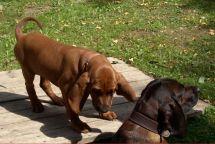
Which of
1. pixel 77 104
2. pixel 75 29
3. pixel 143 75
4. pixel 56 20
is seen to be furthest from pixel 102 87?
pixel 56 20

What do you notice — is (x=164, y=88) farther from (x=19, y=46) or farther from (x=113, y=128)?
(x=19, y=46)

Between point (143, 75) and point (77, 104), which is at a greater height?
point (77, 104)

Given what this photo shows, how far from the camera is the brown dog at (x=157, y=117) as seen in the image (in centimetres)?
405

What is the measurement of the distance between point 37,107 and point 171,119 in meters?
2.12

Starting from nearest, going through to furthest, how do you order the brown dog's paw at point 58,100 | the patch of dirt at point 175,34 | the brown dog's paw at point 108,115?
the brown dog's paw at point 108,115, the brown dog's paw at point 58,100, the patch of dirt at point 175,34

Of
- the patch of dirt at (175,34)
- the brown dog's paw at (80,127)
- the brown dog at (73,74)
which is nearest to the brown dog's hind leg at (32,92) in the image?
the brown dog at (73,74)

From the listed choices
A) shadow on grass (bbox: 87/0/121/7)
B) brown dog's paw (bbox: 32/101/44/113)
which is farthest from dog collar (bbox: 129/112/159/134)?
shadow on grass (bbox: 87/0/121/7)

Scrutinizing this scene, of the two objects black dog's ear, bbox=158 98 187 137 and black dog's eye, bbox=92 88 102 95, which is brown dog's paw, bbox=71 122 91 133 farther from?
black dog's ear, bbox=158 98 187 137

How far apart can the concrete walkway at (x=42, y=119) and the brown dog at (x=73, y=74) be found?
11cm

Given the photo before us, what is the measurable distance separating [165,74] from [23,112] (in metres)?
2.13

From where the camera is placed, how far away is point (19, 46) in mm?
5691

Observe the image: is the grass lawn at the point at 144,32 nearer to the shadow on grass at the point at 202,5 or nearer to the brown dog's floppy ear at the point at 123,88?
the shadow on grass at the point at 202,5

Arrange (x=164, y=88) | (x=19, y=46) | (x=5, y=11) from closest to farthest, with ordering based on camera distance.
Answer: (x=164, y=88) → (x=19, y=46) → (x=5, y=11)

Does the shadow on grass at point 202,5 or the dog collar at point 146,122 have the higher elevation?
the dog collar at point 146,122
